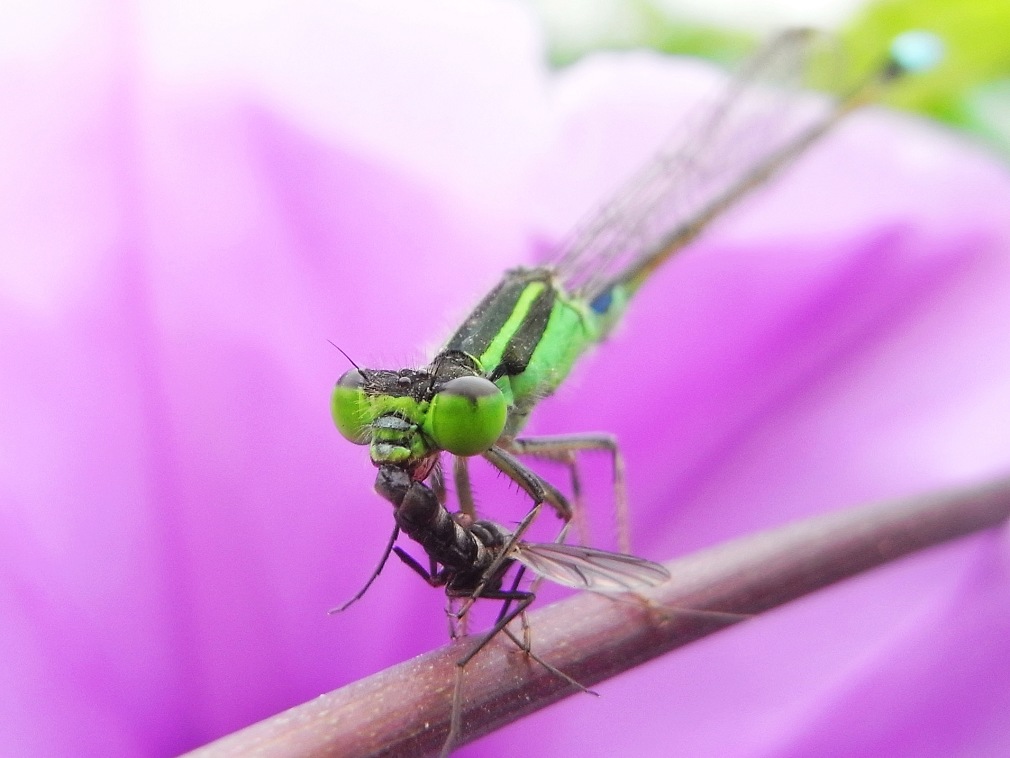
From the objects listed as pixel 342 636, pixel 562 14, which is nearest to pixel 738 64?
pixel 562 14

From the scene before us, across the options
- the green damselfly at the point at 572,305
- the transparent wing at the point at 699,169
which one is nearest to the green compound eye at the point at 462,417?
the green damselfly at the point at 572,305

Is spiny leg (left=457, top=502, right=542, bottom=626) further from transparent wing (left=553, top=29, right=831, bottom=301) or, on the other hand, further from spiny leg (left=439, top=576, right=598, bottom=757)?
transparent wing (left=553, top=29, right=831, bottom=301)

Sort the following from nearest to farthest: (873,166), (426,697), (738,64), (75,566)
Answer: (426,697) → (75,566) → (873,166) → (738,64)

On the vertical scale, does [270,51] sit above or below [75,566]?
above

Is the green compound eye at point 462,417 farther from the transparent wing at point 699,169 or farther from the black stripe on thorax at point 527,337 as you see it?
the transparent wing at point 699,169

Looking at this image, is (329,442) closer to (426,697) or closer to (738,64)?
(426,697)

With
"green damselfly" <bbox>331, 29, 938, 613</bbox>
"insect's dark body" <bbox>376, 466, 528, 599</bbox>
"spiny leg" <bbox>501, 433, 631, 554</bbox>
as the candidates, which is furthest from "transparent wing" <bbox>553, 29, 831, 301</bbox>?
"insect's dark body" <bbox>376, 466, 528, 599</bbox>

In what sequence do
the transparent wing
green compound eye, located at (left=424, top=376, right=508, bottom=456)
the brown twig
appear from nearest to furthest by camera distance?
the brown twig < green compound eye, located at (left=424, top=376, right=508, bottom=456) < the transparent wing
